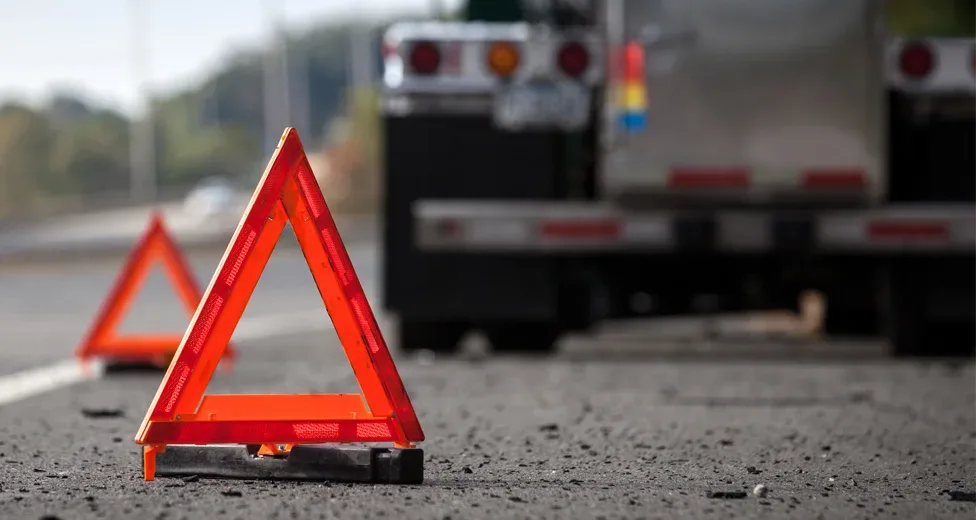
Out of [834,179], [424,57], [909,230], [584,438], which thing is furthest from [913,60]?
[584,438]

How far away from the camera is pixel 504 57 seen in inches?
376

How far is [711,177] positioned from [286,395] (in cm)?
441

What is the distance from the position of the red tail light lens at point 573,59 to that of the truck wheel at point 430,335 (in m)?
1.59

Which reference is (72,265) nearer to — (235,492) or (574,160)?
(574,160)

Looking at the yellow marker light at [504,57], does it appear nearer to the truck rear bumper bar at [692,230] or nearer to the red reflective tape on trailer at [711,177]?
the truck rear bumper bar at [692,230]

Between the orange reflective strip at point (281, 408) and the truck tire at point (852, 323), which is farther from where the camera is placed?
the truck tire at point (852, 323)

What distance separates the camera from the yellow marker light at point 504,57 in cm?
954

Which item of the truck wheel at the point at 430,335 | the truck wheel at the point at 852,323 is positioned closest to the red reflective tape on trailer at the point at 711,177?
the truck wheel at the point at 430,335

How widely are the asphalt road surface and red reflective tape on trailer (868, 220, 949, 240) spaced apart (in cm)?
69

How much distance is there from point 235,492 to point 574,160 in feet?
16.6

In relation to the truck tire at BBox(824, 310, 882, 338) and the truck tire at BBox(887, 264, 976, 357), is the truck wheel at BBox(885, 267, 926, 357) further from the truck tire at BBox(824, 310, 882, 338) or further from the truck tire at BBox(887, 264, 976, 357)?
the truck tire at BBox(824, 310, 882, 338)

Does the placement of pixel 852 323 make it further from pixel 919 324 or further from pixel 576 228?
pixel 576 228

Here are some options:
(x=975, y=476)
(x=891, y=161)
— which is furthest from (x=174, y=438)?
(x=891, y=161)

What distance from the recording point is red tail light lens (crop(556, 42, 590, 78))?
9.54m
